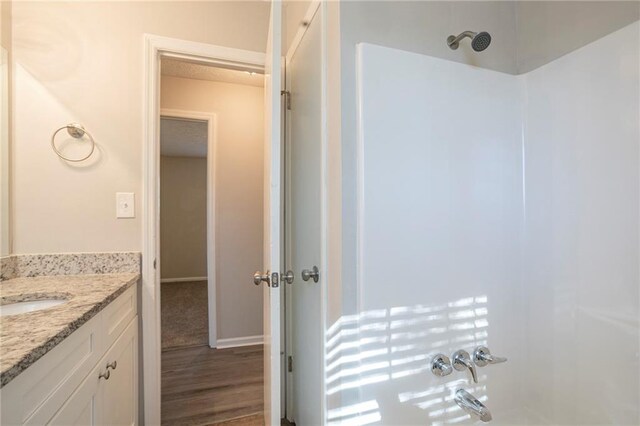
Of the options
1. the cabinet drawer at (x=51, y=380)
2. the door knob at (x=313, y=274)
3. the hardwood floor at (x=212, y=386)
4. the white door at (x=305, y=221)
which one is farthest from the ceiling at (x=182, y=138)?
the cabinet drawer at (x=51, y=380)

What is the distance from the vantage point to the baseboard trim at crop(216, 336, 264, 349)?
256 cm

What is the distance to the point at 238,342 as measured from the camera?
2.61 meters

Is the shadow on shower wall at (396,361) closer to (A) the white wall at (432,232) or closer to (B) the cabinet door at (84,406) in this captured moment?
(A) the white wall at (432,232)

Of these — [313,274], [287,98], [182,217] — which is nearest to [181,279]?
[182,217]

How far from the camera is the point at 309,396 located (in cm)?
129

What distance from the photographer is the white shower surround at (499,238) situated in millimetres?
996

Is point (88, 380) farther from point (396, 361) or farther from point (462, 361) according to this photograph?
point (462, 361)

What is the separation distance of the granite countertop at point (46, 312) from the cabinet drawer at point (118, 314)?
44mm

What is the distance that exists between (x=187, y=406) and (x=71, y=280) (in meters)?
1.04

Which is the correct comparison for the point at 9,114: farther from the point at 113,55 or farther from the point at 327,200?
the point at 327,200

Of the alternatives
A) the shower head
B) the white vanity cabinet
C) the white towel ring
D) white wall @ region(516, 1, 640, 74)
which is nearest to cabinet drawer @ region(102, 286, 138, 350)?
the white vanity cabinet

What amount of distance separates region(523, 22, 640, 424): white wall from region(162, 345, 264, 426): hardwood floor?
1.54 m

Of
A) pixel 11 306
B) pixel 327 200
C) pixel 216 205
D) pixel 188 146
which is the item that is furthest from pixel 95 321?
pixel 188 146

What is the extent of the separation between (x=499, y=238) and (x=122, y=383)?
1.73 meters
